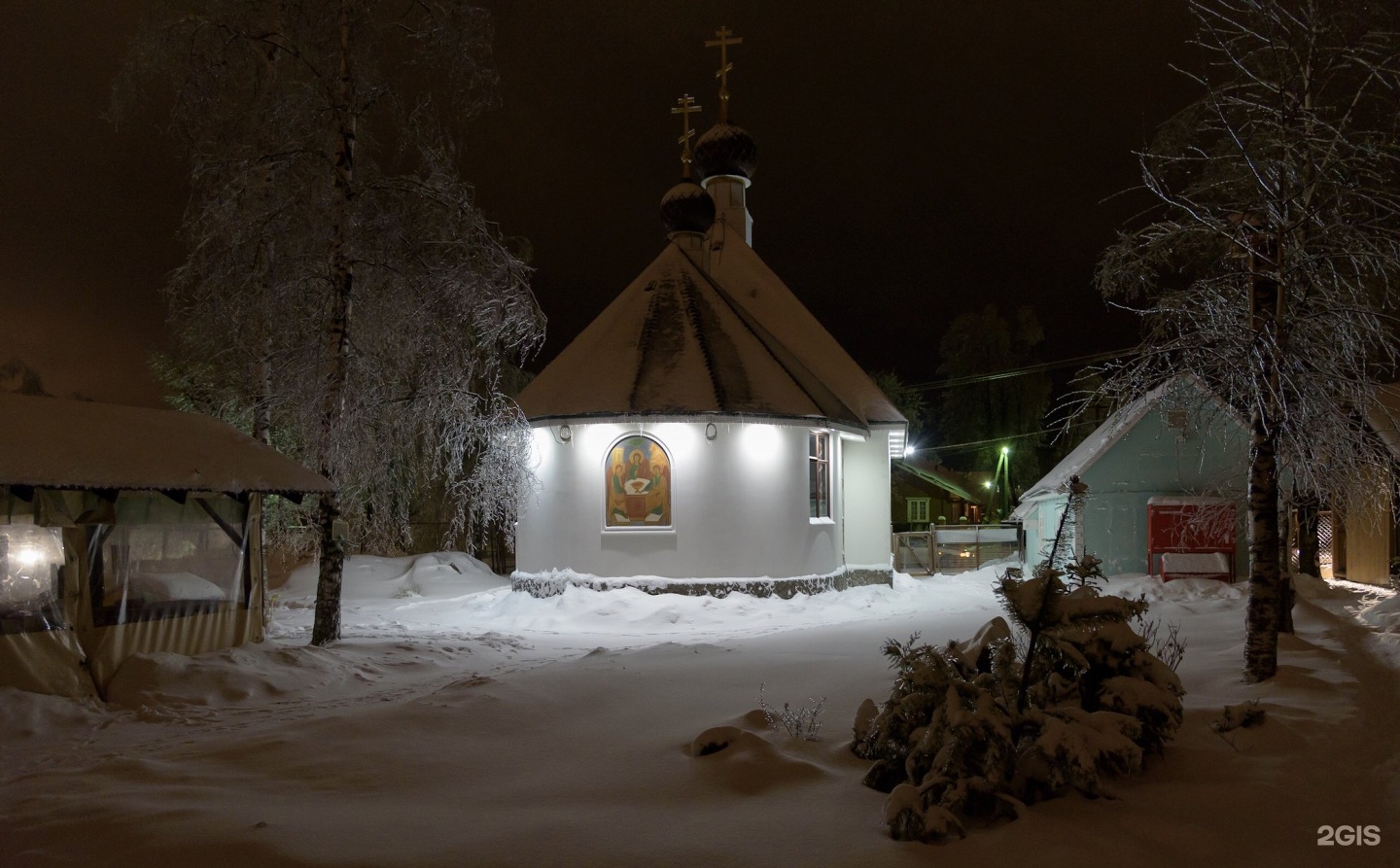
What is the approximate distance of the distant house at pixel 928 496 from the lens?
56.2m

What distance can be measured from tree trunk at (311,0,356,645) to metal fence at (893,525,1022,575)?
2229 cm

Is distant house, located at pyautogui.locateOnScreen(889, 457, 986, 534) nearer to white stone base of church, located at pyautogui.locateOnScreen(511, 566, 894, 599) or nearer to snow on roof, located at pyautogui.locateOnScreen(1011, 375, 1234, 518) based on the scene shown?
snow on roof, located at pyautogui.locateOnScreen(1011, 375, 1234, 518)

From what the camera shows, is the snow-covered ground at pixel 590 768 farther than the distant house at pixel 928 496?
No

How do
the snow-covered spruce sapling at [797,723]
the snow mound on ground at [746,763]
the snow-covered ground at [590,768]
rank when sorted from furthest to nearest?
1. the snow-covered spruce sapling at [797,723]
2. the snow mound on ground at [746,763]
3. the snow-covered ground at [590,768]

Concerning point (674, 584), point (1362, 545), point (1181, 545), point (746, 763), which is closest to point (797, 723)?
point (746, 763)

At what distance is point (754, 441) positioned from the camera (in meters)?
18.0

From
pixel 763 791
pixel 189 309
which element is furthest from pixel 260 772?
pixel 189 309

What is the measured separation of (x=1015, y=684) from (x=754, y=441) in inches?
496

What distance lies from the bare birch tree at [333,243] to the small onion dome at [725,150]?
15363 millimetres

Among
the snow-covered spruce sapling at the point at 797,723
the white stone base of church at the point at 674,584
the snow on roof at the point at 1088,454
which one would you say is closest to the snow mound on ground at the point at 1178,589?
the snow on roof at the point at 1088,454

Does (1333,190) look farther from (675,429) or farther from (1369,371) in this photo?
(675,429)

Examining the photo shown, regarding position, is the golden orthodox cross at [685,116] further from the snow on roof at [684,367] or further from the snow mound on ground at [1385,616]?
the snow mound on ground at [1385,616]

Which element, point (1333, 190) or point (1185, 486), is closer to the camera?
point (1333, 190)

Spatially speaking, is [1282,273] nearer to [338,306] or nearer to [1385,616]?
[1385,616]
